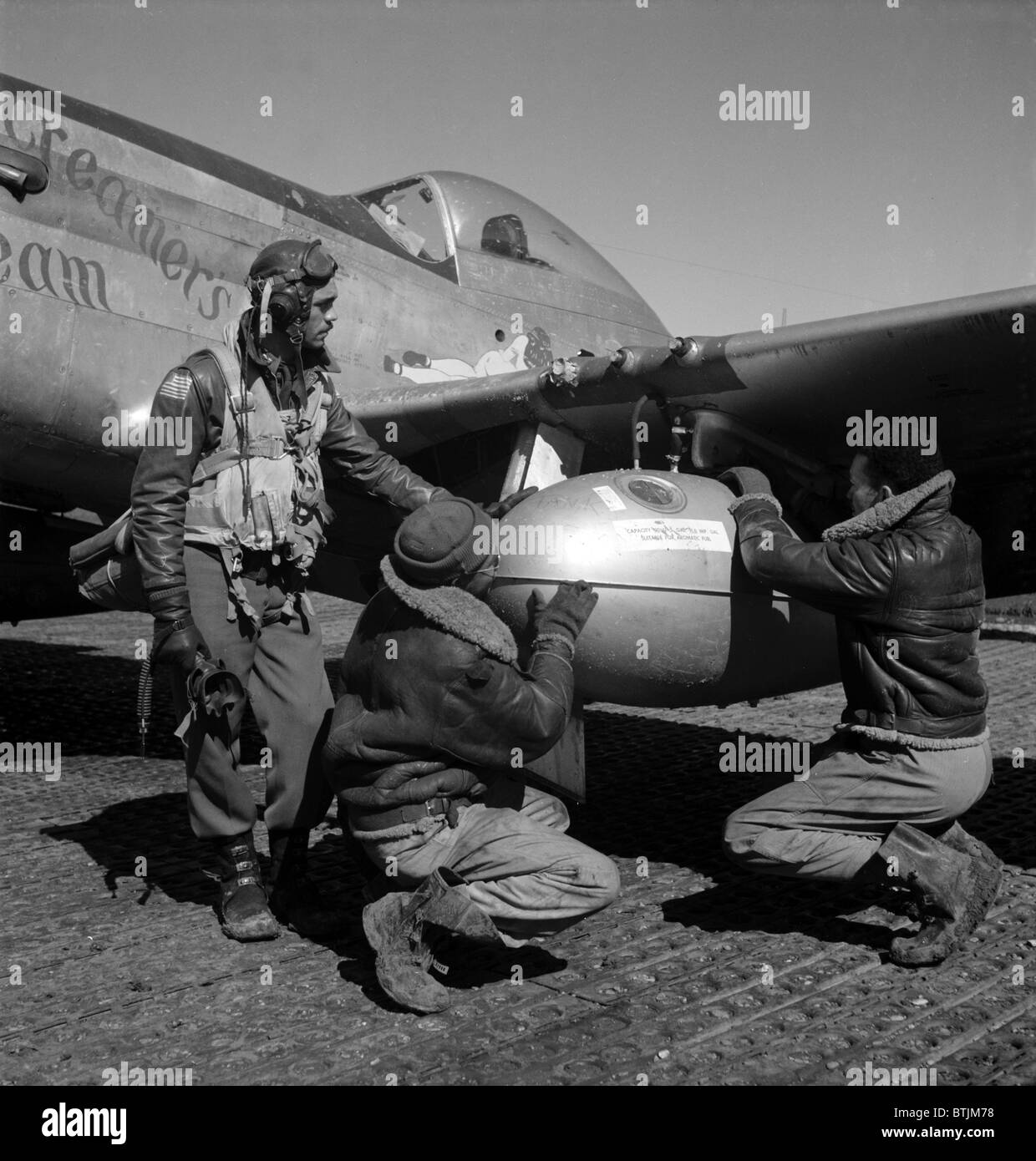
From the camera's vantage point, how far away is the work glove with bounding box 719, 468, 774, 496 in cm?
390

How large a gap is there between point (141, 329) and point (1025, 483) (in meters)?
3.81

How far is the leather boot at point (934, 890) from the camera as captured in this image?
3.23m

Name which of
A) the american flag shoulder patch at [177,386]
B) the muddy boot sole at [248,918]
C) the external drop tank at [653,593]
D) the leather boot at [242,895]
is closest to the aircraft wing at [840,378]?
the external drop tank at [653,593]

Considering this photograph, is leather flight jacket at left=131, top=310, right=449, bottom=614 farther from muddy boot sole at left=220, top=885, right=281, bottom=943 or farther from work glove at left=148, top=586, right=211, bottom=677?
muddy boot sole at left=220, top=885, right=281, bottom=943

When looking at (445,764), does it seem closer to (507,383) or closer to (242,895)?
(242,895)

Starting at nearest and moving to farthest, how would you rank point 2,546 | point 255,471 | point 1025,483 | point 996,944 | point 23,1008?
point 23,1008 → point 996,944 → point 255,471 → point 1025,483 → point 2,546

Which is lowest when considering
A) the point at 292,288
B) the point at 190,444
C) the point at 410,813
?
the point at 410,813

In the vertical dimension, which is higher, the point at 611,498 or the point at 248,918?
the point at 611,498

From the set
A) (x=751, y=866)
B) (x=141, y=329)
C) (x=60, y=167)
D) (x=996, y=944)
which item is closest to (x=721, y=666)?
(x=751, y=866)

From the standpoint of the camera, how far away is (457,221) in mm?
6012

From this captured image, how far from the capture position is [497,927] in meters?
3.01

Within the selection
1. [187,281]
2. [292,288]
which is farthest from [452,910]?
[187,281]

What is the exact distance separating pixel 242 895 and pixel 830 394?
2711mm

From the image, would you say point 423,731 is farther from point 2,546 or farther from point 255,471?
point 2,546
